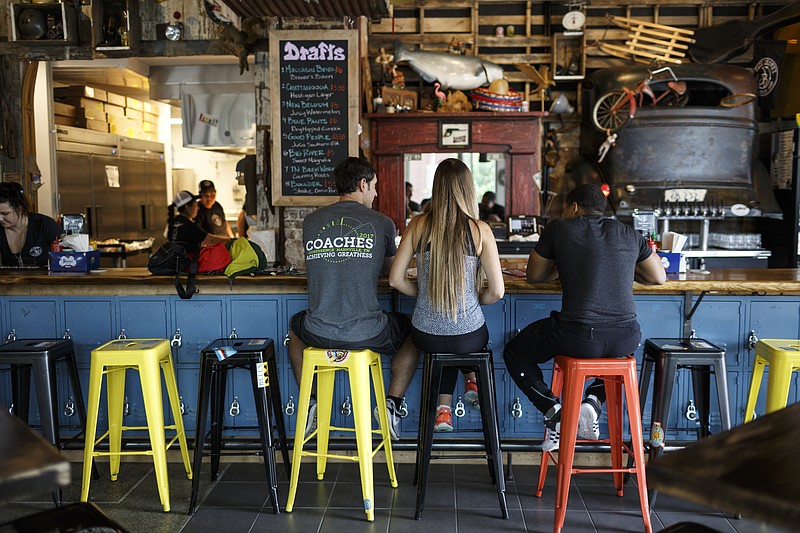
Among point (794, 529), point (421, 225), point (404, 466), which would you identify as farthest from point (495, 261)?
point (794, 529)

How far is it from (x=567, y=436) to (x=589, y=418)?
0.28 metres

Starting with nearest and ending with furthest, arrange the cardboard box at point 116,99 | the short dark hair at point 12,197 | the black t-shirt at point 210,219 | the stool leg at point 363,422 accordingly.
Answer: the stool leg at point 363,422, the short dark hair at point 12,197, the black t-shirt at point 210,219, the cardboard box at point 116,99

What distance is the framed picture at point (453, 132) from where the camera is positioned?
6.61 metres

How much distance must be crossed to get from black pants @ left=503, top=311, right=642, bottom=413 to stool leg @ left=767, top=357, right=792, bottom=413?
26.7 inches

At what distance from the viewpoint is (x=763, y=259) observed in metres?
6.71

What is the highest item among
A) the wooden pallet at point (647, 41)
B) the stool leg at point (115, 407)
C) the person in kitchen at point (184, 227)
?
the wooden pallet at point (647, 41)

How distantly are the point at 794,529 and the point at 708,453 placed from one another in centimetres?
27

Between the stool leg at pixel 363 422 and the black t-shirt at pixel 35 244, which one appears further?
the black t-shirt at pixel 35 244

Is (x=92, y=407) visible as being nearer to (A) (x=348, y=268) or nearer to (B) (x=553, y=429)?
(A) (x=348, y=268)

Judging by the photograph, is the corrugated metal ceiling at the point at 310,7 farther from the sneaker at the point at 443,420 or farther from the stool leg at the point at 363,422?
the sneaker at the point at 443,420

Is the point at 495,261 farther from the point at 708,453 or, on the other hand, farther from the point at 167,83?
the point at 167,83

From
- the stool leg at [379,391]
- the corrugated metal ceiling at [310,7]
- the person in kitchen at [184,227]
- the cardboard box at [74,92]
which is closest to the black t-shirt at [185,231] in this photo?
the person in kitchen at [184,227]

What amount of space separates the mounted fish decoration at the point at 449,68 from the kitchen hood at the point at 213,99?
1631 mm

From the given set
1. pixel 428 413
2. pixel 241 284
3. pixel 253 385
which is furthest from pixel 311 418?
pixel 241 284
